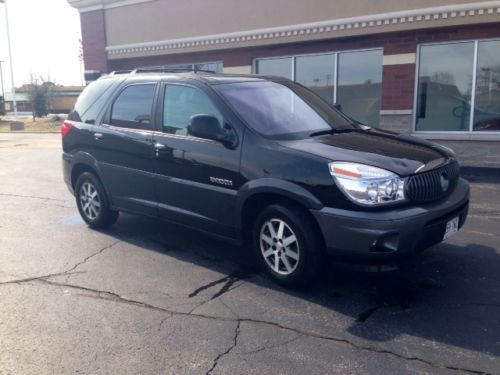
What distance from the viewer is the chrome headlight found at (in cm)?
385

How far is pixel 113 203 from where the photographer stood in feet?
19.9

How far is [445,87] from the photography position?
1070cm

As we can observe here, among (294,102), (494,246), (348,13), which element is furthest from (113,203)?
(348,13)

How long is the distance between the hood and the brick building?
6.38 metres

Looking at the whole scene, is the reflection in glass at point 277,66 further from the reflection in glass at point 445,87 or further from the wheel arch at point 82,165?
the wheel arch at point 82,165

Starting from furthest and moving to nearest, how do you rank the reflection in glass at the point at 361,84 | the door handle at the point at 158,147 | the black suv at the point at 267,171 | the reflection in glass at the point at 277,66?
the reflection in glass at the point at 277,66 → the reflection in glass at the point at 361,84 → the door handle at the point at 158,147 → the black suv at the point at 267,171

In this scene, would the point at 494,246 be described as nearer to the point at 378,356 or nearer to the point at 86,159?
the point at 378,356

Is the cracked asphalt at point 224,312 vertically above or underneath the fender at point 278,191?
underneath

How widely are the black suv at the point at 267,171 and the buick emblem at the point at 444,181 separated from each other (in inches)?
1.4

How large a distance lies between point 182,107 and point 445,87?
295 inches

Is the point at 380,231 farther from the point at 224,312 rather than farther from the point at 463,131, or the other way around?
the point at 463,131

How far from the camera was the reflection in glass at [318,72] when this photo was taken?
473 inches

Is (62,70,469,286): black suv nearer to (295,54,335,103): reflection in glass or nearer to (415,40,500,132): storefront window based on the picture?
(415,40,500,132): storefront window

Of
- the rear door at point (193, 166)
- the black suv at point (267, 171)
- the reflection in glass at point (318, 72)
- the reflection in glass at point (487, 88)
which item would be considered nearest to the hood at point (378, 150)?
the black suv at point (267, 171)
